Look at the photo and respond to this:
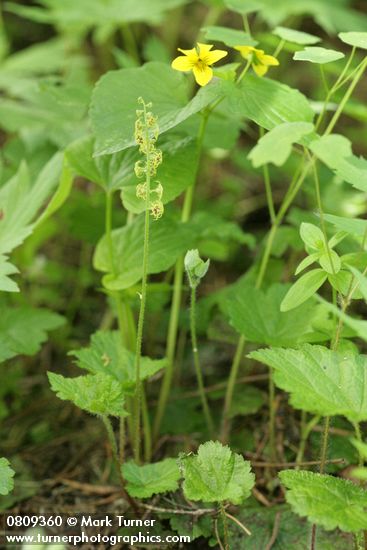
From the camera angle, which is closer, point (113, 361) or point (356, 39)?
point (356, 39)

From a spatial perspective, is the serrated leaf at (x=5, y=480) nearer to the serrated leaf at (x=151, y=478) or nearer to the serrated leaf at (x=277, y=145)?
the serrated leaf at (x=151, y=478)

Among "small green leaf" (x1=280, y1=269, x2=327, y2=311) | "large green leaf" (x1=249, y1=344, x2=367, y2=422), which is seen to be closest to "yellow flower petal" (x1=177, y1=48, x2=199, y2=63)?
"small green leaf" (x1=280, y1=269, x2=327, y2=311)

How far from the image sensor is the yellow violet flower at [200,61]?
4.38ft

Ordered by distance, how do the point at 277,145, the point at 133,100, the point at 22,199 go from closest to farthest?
1. the point at 277,145
2. the point at 133,100
3. the point at 22,199

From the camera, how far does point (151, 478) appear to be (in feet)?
4.45

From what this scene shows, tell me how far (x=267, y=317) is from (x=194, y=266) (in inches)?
12.7

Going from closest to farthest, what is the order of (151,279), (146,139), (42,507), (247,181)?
Answer: 1. (146,139)
2. (42,507)
3. (151,279)
4. (247,181)

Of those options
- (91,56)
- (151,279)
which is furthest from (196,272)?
(91,56)

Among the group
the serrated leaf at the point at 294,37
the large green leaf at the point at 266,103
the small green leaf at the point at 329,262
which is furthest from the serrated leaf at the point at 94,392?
the serrated leaf at the point at 294,37

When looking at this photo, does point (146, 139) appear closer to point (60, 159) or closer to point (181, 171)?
point (181, 171)

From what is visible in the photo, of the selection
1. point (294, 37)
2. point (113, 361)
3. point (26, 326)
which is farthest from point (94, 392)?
point (294, 37)

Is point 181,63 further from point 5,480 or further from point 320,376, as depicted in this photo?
point 5,480

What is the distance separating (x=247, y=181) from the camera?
318cm

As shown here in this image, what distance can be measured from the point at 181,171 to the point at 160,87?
230mm
